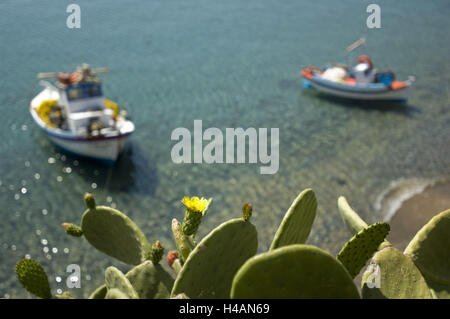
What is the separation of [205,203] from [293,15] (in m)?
22.5

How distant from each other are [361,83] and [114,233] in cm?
1535

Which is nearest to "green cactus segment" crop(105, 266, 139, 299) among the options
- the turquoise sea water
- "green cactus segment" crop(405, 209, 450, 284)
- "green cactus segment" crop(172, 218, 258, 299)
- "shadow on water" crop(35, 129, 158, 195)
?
"green cactus segment" crop(172, 218, 258, 299)

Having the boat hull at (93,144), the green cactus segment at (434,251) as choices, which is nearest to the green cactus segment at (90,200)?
the green cactus segment at (434,251)

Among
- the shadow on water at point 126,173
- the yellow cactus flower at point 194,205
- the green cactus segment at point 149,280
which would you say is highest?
the yellow cactus flower at point 194,205

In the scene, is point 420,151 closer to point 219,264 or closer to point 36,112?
point 36,112

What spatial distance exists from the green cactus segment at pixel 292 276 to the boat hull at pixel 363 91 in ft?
51.5

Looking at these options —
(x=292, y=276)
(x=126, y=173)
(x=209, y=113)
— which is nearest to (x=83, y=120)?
(x=126, y=173)

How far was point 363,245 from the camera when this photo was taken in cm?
156

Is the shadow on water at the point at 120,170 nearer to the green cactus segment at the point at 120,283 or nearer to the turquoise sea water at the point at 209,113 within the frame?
the turquoise sea water at the point at 209,113

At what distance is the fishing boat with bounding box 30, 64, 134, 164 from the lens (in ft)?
38.6

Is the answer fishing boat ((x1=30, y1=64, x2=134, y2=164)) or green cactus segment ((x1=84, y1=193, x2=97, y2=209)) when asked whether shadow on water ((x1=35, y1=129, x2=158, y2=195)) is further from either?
green cactus segment ((x1=84, y1=193, x2=97, y2=209))

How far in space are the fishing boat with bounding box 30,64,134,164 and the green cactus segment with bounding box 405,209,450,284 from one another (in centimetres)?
1062

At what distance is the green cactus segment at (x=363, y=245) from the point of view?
1.55 meters

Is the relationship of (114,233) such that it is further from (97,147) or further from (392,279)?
(97,147)
